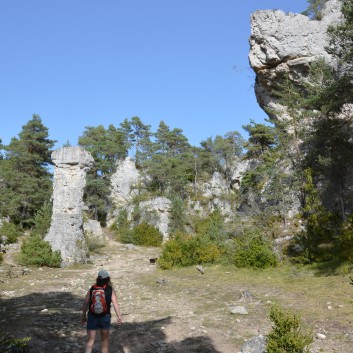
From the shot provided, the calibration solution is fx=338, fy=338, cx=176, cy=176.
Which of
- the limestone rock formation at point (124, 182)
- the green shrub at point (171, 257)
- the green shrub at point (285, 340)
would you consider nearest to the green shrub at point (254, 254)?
the green shrub at point (171, 257)

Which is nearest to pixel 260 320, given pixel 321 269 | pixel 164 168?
pixel 321 269

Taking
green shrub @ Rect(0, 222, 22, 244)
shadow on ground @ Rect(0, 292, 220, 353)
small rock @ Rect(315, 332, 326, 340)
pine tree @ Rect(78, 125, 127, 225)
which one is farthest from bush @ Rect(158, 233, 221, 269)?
pine tree @ Rect(78, 125, 127, 225)

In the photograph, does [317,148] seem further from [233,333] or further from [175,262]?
[233,333]

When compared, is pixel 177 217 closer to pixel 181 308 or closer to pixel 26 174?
pixel 26 174

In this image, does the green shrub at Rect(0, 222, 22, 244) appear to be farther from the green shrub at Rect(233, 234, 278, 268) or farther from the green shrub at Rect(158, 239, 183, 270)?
the green shrub at Rect(233, 234, 278, 268)

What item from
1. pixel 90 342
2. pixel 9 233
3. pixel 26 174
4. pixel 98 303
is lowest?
pixel 90 342

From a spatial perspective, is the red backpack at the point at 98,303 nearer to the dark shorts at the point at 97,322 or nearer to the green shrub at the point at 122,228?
the dark shorts at the point at 97,322

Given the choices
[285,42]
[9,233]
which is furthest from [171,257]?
[285,42]

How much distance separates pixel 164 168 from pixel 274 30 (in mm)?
22642

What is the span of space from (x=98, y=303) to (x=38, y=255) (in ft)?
52.3

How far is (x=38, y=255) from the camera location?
20156mm

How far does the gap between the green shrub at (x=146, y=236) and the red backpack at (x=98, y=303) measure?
30146 millimetres

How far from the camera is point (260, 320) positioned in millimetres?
8758

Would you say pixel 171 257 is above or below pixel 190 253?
below
